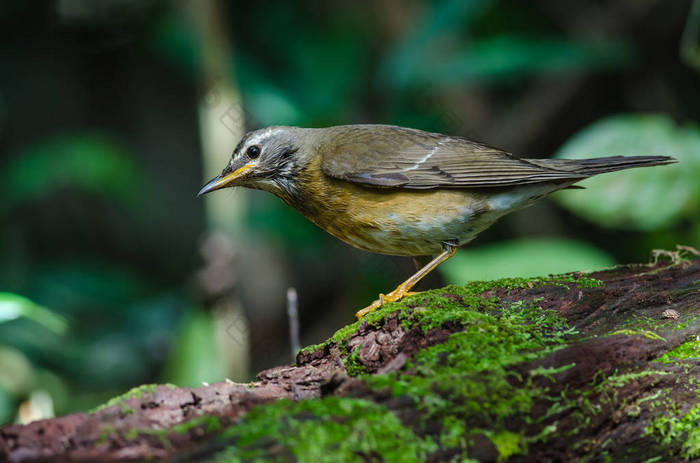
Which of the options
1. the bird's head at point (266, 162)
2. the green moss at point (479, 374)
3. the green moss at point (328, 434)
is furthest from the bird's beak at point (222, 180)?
the green moss at point (328, 434)

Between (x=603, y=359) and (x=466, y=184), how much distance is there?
6.49 feet

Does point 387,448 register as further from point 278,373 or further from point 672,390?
point 672,390

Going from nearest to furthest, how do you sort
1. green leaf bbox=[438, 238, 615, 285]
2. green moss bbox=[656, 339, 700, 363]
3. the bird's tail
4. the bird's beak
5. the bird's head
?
green moss bbox=[656, 339, 700, 363] < the bird's tail < the bird's beak < the bird's head < green leaf bbox=[438, 238, 615, 285]

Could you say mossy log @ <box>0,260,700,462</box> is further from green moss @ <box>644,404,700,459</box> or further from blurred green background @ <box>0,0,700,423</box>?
blurred green background @ <box>0,0,700,423</box>

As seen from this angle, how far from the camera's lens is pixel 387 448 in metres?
2.15

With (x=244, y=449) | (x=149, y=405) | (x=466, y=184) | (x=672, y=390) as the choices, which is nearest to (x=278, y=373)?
(x=149, y=405)

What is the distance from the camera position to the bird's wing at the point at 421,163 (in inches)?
175

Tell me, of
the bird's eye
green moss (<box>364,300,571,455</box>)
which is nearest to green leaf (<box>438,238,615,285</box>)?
the bird's eye

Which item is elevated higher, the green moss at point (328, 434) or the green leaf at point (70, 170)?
the green leaf at point (70, 170)

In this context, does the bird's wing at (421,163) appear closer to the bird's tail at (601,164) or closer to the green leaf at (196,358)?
the bird's tail at (601,164)

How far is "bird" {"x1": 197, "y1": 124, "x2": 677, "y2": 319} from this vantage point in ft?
14.5

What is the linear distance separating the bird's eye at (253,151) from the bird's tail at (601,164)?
1.90 meters

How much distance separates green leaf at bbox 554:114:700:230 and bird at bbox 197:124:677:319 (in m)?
0.70

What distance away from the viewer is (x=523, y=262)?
17.9ft
